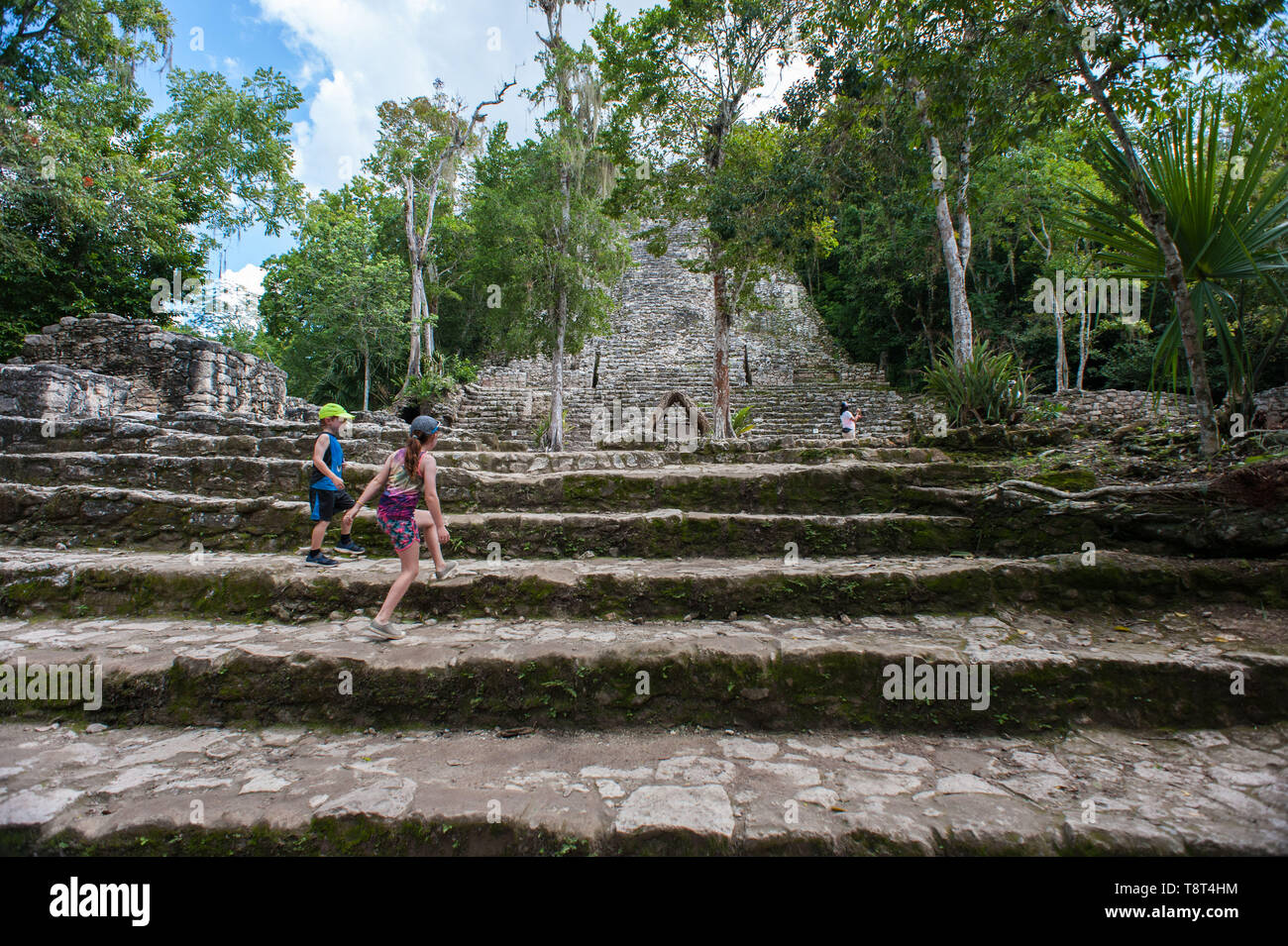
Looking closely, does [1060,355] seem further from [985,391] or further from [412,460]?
[412,460]

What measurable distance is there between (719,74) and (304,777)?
12.3m

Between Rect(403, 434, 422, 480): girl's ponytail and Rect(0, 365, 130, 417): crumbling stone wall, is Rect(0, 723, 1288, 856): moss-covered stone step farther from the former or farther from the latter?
Rect(0, 365, 130, 417): crumbling stone wall

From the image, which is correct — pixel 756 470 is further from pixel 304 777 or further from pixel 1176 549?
pixel 304 777

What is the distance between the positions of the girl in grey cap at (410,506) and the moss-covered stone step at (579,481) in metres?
1.26

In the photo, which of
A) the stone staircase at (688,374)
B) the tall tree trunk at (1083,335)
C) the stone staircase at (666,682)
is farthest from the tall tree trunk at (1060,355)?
the stone staircase at (666,682)

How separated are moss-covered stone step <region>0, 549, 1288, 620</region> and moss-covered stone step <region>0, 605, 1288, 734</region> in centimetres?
32

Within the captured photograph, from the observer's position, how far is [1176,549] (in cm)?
317

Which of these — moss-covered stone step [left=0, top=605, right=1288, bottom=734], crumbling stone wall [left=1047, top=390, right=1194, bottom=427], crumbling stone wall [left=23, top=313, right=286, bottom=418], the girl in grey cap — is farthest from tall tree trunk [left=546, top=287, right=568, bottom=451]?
crumbling stone wall [left=1047, top=390, right=1194, bottom=427]

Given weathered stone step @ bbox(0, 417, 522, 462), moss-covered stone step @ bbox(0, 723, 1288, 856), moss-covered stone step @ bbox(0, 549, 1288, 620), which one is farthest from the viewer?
weathered stone step @ bbox(0, 417, 522, 462)

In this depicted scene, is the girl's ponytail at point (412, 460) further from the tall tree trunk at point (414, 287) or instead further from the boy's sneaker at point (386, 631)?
the tall tree trunk at point (414, 287)

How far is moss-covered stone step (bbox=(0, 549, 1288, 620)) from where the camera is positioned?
2.93 metres

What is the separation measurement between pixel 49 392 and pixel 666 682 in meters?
8.46

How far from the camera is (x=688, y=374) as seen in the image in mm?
17172
